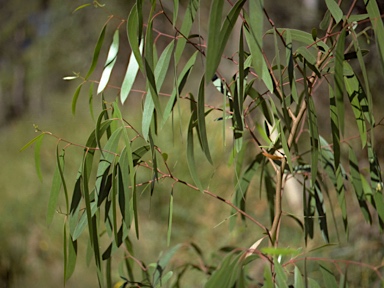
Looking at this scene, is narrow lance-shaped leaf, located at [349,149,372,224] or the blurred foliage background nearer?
narrow lance-shaped leaf, located at [349,149,372,224]

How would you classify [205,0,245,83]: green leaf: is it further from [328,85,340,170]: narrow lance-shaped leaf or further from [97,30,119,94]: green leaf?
[97,30,119,94]: green leaf

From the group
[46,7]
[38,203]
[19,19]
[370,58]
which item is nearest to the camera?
[370,58]

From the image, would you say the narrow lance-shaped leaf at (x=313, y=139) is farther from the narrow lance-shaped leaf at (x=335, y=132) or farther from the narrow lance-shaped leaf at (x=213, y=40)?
the narrow lance-shaped leaf at (x=213, y=40)

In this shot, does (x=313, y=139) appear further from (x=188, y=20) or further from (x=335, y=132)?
(x=188, y=20)

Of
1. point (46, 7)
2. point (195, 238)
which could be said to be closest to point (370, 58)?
point (195, 238)

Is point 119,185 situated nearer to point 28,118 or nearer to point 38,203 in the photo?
point 38,203

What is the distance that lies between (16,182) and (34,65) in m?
1.96

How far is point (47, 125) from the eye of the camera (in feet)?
16.8

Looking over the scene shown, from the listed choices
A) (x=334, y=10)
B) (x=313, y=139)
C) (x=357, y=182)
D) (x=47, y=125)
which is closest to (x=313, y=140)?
(x=313, y=139)

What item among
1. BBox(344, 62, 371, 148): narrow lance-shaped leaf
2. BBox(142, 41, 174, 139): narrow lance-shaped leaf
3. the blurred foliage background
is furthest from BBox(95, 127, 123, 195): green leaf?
BBox(344, 62, 371, 148): narrow lance-shaped leaf

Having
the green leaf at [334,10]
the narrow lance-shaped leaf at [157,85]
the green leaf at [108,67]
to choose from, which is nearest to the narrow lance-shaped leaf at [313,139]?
the green leaf at [334,10]

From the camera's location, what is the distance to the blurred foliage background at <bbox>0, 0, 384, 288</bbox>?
248 cm

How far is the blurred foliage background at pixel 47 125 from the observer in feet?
8.13

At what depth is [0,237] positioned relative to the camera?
128 inches
